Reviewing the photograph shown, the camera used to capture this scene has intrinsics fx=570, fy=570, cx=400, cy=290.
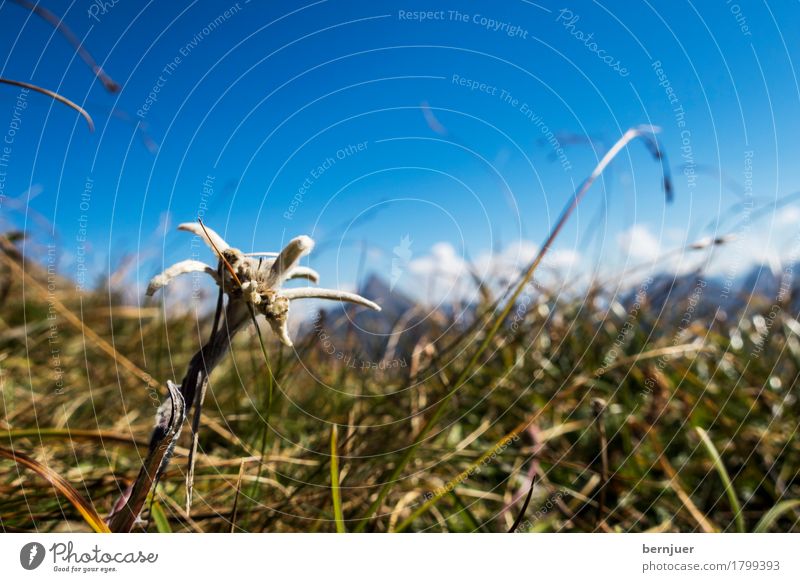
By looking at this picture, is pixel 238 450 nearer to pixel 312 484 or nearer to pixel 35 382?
pixel 312 484

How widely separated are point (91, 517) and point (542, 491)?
899 millimetres

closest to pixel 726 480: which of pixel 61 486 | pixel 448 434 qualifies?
pixel 448 434

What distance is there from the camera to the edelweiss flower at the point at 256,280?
A: 0.52 meters

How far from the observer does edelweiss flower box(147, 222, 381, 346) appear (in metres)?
0.52

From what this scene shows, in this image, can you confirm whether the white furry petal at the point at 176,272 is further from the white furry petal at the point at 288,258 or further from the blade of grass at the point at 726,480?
the blade of grass at the point at 726,480
